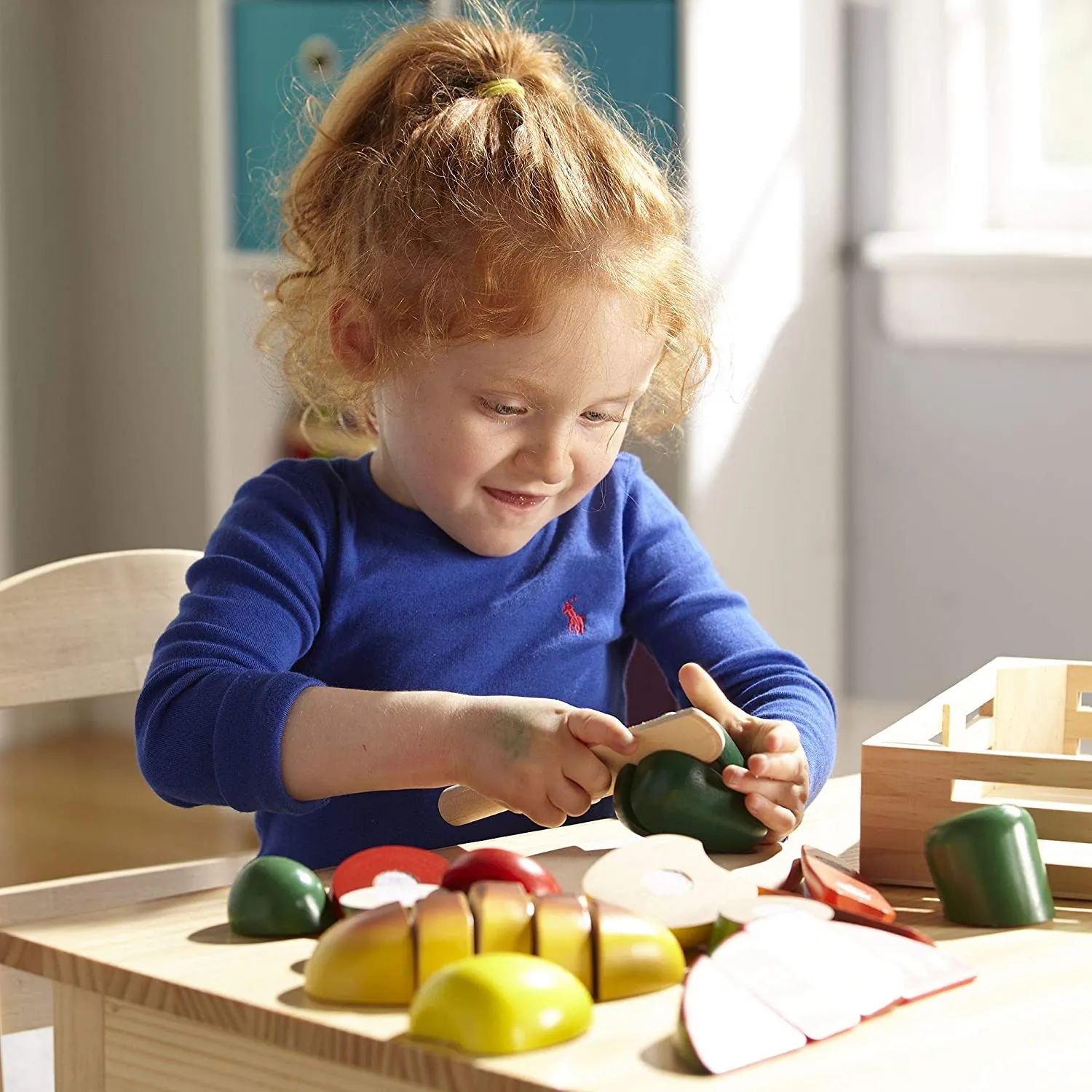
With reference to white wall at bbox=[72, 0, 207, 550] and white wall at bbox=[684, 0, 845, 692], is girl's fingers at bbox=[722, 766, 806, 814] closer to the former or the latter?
white wall at bbox=[684, 0, 845, 692]

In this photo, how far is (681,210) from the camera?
0.96m

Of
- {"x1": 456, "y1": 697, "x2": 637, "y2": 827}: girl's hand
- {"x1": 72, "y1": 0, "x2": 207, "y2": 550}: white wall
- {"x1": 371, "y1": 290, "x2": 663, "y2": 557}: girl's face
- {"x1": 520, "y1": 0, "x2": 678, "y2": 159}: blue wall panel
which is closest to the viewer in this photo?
{"x1": 456, "y1": 697, "x2": 637, "y2": 827}: girl's hand

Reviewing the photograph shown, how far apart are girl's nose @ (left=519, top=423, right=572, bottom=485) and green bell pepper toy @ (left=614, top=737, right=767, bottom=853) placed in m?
0.19

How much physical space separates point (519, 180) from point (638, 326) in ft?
0.31

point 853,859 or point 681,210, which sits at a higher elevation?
point 681,210

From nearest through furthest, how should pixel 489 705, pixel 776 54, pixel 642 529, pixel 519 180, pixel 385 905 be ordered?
pixel 385 905
pixel 489 705
pixel 519 180
pixel 642 529
pixel 776 54

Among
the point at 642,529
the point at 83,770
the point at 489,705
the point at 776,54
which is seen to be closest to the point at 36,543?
the point at 83,770

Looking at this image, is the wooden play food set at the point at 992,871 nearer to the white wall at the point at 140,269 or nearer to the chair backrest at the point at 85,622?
the chair backrest at the point at 85,622

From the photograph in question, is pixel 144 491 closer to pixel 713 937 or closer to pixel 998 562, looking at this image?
pixel 998 562

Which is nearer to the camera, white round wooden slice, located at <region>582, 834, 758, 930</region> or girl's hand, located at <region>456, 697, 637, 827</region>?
white round wooden slice, located at <region>582, 834, 758, 930</region>

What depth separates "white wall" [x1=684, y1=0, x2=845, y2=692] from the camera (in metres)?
1.96

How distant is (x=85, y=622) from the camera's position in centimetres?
103

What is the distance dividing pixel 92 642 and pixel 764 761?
48 cm

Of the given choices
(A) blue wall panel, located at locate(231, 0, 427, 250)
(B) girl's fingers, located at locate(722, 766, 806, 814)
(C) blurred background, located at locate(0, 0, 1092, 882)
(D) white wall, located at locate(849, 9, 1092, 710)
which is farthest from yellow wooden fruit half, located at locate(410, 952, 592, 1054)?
(A) blue wall panel, located at locate(231, 0, 427, 250)
